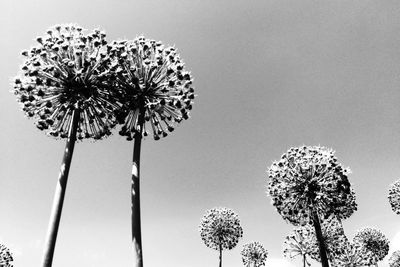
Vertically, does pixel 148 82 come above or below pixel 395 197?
below

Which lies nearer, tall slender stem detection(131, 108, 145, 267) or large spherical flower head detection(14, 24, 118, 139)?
tall slender stem detection(131, 108, 145, 267)

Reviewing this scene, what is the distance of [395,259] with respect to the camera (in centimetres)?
6800

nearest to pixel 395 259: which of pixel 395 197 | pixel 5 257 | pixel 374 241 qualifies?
pixel 374 241

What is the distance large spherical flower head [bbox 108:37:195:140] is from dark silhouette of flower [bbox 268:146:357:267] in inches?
419

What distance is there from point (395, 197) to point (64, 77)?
5548 cm

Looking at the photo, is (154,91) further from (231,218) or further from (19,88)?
(231,218)

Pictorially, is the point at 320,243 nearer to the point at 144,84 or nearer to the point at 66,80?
the point at 144,84

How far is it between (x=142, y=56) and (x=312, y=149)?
48.9 feet

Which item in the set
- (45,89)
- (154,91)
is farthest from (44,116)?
(154,91)

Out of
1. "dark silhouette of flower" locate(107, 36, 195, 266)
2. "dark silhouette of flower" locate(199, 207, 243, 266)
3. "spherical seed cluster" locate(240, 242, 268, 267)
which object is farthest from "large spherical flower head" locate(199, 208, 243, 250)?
"dark silhouette of flower" locate(107, 36, 195, 266)

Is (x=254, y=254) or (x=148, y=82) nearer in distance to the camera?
(x=148, y=82)

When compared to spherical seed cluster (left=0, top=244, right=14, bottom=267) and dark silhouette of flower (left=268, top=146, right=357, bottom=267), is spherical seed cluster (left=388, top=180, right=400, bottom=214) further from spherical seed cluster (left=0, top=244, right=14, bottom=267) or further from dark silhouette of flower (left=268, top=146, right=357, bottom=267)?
spherical seed cluster (left=0, top=244, right=14, bottom=267)

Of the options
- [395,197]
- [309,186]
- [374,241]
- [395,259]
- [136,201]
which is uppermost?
[395,197]

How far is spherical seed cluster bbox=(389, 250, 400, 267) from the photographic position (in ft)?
217
